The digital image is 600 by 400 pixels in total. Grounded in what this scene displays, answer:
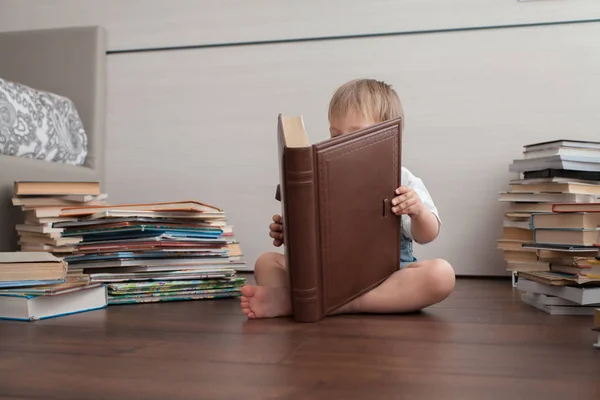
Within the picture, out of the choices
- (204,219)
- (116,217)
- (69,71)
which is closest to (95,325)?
(116,217)

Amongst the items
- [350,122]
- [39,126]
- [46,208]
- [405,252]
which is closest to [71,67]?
[39,126]

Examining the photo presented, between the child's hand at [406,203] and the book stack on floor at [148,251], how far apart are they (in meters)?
0.50

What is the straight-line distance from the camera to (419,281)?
1.26 metres

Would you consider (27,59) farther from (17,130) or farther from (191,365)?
(191,365)

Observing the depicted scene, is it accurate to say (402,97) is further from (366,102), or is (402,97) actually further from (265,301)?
(265,301)

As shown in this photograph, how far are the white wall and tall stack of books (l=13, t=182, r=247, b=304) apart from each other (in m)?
0.63

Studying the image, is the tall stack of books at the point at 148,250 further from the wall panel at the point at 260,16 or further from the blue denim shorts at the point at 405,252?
the wall panel at the point at 260,16

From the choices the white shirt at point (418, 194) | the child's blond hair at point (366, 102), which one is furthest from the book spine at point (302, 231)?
the child's blond hair at point (366, 102)

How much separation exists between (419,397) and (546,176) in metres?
1.21

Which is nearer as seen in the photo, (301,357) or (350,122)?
(301,357)

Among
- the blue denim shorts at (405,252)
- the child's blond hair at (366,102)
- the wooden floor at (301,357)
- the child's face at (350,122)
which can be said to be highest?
the child's blond hair at (366,102)

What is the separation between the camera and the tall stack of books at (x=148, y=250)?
58.6 inches

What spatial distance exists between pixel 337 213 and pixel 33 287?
2.03 ft

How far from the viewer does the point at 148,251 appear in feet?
4.96
